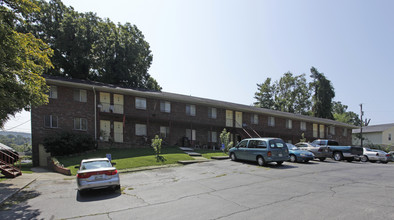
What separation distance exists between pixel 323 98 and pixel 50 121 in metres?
53.9

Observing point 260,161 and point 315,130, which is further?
point 315,130

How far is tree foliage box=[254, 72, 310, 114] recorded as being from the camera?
2365 inches

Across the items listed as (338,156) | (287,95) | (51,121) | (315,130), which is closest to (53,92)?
(51,121)

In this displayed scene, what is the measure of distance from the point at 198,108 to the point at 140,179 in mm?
16951

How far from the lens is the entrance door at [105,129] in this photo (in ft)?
75.7

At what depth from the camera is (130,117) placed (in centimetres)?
2391

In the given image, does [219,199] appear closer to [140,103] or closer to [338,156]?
[338,156]

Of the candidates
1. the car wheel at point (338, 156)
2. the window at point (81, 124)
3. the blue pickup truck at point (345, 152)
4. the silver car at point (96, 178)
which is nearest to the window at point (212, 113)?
the blue pickup truck at point (345, 152)

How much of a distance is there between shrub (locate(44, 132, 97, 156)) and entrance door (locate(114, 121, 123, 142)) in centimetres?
345

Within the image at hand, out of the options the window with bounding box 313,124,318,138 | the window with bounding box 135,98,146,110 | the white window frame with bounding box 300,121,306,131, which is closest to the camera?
the window with bounding box 135,98,146,110

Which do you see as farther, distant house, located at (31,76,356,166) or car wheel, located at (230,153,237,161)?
distant house, located at (31,76,356,166)

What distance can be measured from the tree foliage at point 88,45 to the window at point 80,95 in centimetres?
1282

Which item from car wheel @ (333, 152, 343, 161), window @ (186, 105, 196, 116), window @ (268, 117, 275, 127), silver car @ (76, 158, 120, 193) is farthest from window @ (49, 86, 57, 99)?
window @ (268, 117, 275, 127)

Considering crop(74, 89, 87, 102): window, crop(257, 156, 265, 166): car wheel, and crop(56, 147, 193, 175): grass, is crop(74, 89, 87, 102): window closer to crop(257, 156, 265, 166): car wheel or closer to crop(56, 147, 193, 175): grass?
crop(56, 147, 193, 175): grass
